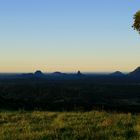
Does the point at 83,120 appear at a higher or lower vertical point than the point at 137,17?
lower

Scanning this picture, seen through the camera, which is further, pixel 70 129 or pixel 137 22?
pixel 137 22

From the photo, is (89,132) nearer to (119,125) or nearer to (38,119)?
(119,125)

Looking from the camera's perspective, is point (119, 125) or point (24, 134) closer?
point (24, 134)

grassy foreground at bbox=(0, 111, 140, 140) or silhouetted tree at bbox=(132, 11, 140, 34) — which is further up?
silhouetted tree at bbox=(132, 11, 140, 34)

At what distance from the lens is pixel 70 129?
64.7ft

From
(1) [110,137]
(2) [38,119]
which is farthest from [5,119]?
(1) [110,137]

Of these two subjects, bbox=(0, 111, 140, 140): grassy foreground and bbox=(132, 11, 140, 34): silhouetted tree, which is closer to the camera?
bbox=(0, 111, 140, 140): grassy foreground

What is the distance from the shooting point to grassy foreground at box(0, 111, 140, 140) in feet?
57.8

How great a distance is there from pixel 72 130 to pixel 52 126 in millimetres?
1532

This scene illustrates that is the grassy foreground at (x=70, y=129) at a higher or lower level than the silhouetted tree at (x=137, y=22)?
lower

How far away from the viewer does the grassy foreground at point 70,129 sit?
17625 mm

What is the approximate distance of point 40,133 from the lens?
Answer: 1819 centimetres

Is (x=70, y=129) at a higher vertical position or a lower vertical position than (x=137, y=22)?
lower

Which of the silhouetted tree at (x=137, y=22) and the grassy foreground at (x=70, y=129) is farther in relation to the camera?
the silhouetted tree at (x=137, y=22)
